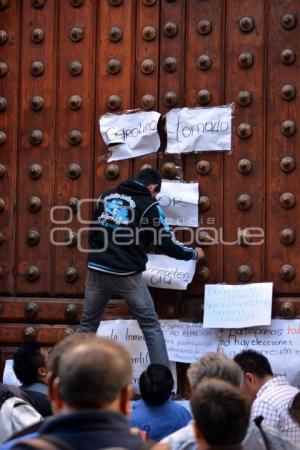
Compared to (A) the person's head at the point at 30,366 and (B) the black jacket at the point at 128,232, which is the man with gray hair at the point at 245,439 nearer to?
(A) the person's head at the point at 30,366

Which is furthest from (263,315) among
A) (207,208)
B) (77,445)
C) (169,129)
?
(77,445)

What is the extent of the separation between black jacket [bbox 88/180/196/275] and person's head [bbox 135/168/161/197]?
0.03 metres

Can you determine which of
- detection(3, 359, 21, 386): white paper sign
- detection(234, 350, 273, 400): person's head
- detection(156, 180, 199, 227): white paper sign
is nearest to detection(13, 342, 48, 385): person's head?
detection(234, 350, 273, 400): person's head

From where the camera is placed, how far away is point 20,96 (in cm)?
600

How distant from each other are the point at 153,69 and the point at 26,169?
3.34 feet

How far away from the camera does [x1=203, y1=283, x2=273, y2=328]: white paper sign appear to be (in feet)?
17.6

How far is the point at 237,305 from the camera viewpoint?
543 cm

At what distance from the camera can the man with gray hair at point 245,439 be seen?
2811 mm

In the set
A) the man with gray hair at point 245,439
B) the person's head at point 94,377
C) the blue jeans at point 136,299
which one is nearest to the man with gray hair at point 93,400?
the person's head at point 94,377

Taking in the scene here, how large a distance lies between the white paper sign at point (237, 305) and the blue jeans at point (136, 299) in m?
0.41

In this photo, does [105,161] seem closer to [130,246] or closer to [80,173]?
[80,173]

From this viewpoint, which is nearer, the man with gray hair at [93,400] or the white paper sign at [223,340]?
the man with gray hair at [93,400]

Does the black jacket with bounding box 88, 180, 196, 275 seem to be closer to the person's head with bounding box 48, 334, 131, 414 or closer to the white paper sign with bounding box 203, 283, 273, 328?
the white paper sign with bounding box 203, 283, 273, 328

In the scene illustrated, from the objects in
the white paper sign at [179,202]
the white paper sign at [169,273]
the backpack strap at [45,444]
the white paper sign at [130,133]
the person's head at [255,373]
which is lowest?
the person's head at [255,373]
